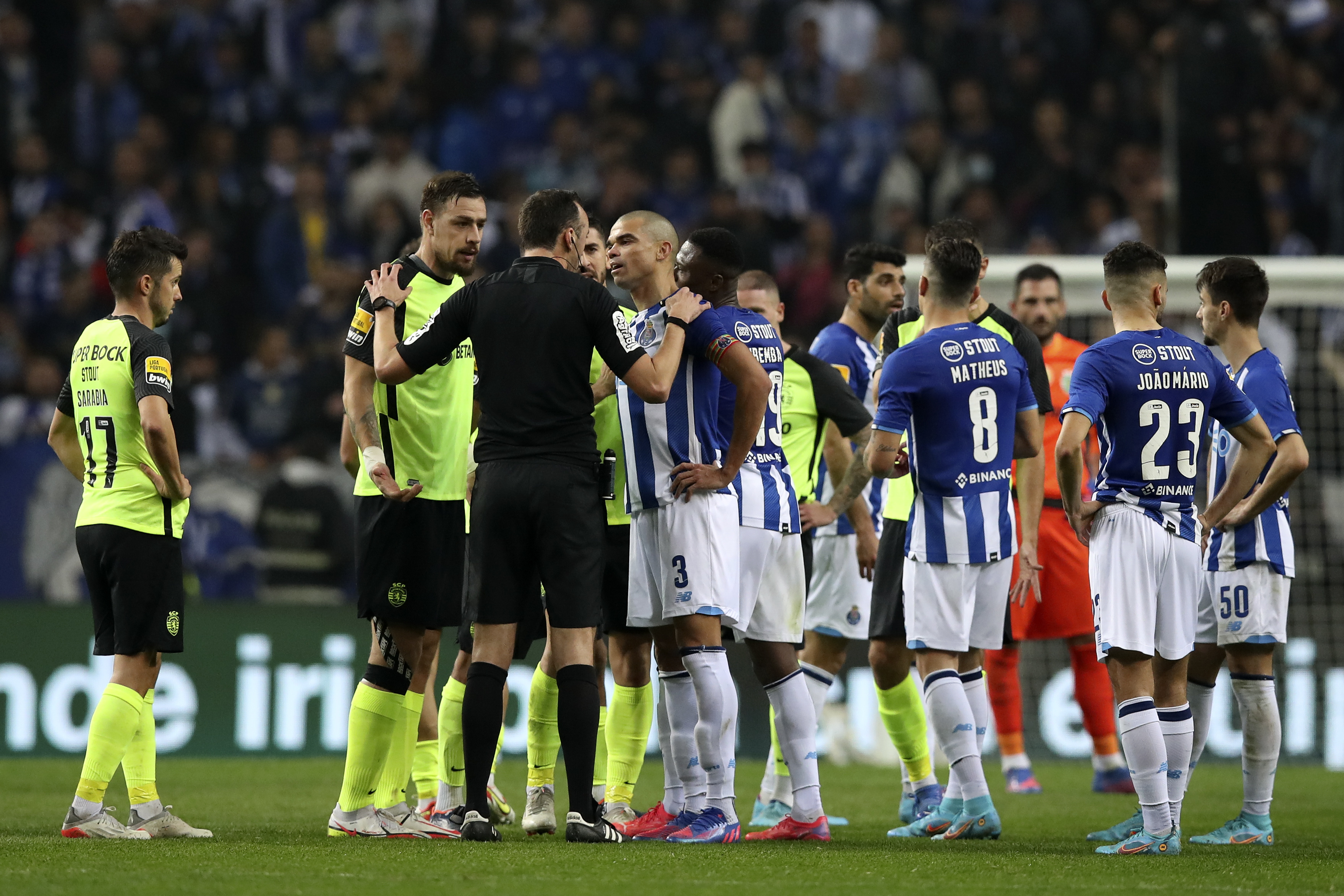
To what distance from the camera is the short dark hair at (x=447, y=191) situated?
6.82 metres

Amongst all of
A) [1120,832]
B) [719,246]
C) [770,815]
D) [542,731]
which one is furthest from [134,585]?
[1120,832]

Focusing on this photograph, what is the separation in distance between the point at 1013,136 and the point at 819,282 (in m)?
3.41

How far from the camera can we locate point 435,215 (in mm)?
6867

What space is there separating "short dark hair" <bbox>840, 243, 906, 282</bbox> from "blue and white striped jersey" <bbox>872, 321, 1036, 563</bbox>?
1.67 m

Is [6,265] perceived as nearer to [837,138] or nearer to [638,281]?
[837,138]

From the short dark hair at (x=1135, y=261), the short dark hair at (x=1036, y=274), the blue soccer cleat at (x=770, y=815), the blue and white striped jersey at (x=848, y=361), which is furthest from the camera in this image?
the short dark hair at (x=1036, y=274)

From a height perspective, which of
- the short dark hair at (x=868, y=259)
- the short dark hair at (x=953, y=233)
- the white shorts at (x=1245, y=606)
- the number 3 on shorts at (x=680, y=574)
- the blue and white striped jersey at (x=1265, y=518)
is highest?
the short dark hair at (x=868, y=259)

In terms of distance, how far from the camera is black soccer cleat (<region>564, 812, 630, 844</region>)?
20.7 feet

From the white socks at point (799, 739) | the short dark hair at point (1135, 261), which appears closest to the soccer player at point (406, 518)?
the white socks at point (799, 739)

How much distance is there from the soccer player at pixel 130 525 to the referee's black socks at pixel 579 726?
166 cm

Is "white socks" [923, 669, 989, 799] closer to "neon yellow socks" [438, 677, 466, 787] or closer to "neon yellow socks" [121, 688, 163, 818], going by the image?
"neon yellow socks" [438, 677, 466, 787]

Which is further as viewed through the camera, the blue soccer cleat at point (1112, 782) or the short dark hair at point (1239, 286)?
the blue soccer cleat at point (1112, 782)

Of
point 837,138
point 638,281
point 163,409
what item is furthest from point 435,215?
point 837,138

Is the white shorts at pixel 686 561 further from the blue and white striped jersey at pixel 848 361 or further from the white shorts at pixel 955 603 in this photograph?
the blue and white striped jersey at pixel 848 361
